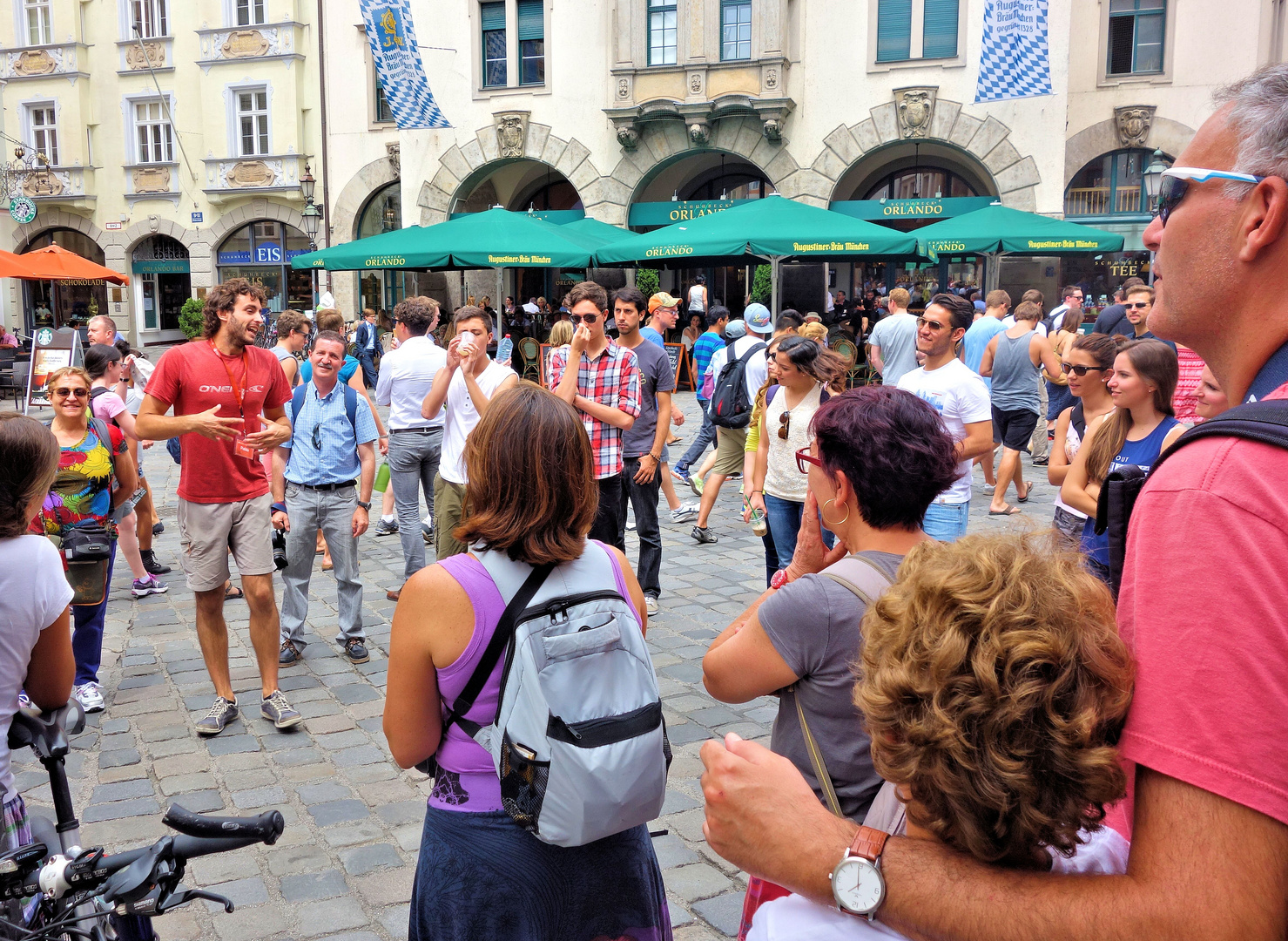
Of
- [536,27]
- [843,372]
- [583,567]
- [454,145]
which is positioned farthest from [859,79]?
[583,567]

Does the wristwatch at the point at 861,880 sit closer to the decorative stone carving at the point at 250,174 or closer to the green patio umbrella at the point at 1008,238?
the green patio umbrella at the point at 1008,238

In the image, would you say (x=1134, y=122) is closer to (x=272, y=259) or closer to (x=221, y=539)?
(x=221, y=539)

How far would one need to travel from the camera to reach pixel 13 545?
8.78ft

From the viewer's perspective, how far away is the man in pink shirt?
0.97 meters

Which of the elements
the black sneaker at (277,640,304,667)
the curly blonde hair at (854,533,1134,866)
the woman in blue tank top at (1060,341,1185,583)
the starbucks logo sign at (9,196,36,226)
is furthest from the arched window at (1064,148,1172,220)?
the starbucks logo sign at (9,196,36,226)

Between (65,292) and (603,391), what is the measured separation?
108 ft

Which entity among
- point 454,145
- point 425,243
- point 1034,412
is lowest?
point 1034,412

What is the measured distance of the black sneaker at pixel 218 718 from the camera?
5000 mm

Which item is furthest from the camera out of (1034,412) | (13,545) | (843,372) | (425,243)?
(425,243)

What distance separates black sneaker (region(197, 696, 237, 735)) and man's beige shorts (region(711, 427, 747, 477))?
4.84 m

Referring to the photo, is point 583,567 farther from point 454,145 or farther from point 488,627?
point 454,145

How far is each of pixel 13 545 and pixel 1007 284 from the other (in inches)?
823

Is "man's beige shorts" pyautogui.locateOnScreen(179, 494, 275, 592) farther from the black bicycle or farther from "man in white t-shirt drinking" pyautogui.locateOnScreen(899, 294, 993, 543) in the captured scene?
"man in white t-shirt drinking" pyautogui.locateOnScreen(899, 294, 993, 543)

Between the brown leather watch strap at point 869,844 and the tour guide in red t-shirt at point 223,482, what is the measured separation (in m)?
4.26
